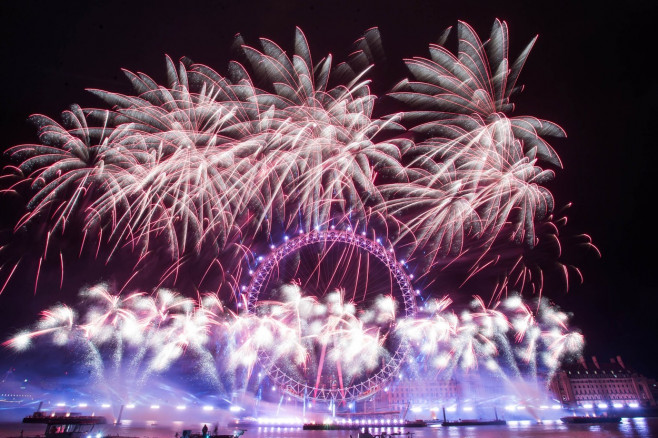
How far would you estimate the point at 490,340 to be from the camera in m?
43.6

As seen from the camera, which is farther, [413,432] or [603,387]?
[603,387]

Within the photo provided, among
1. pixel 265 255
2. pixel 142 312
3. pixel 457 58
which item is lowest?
pixel 142 312

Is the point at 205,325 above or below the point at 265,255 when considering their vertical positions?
below

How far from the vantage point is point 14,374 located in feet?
199

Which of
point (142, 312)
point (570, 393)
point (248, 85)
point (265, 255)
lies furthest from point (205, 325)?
point (570, 393)

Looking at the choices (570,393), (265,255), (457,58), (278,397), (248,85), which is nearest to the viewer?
(457,58)

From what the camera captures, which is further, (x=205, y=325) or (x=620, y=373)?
(x=620, y=373)

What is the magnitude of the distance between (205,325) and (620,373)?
421 feet

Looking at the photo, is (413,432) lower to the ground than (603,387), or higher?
lower

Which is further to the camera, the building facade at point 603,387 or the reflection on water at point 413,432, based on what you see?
the building facade at point 603,387

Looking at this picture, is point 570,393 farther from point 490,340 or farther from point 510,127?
point 510,127

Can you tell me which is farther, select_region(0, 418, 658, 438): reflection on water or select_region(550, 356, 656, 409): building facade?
select_region(550, 356, 656, 409): building facade

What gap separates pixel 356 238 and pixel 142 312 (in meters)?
23.0

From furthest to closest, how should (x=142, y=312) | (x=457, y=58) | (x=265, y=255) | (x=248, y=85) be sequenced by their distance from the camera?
(x=265, y=255) < (x=142, y=312) < (x=248, y=85) < (x=457, y=58)
